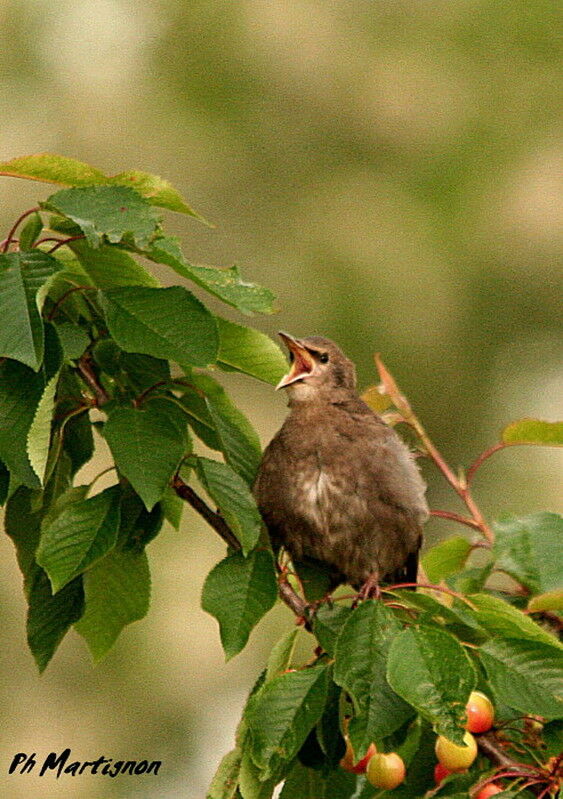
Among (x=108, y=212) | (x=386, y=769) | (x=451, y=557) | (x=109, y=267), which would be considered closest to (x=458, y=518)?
(x=451, y=557)

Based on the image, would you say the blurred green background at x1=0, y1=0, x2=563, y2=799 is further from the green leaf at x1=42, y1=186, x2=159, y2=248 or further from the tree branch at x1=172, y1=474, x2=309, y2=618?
the green leaf at x1=42, y1=186, x2=159, y2=248

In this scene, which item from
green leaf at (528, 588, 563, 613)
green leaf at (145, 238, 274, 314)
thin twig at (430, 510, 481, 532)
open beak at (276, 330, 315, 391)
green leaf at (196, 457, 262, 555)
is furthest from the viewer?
open beak at (276, 330, 315, 391)

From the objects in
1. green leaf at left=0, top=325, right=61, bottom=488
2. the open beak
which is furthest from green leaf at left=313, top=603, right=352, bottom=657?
the open beak

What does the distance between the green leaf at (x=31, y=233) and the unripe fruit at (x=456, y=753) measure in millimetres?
1003

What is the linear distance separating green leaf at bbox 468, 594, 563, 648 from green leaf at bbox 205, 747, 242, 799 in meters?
0.44

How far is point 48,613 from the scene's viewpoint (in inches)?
87.9

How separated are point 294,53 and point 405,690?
23.2 ft

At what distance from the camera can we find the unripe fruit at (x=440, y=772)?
2.15 m

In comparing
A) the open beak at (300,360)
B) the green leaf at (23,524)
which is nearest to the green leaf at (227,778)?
the green leaf at (23,524)

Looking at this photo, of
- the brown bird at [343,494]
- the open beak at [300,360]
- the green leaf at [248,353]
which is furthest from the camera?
the open beak at [300,360]

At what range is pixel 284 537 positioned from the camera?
293 cm

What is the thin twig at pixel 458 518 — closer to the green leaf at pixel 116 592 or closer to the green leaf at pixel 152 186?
the green leaf at pixel 116 592

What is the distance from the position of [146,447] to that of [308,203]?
5.83m

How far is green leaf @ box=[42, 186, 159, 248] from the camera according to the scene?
6.62 feet
